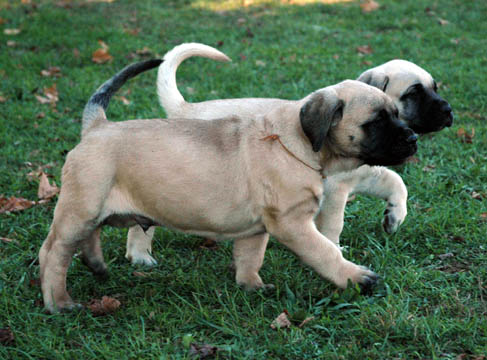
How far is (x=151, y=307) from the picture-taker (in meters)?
3.50

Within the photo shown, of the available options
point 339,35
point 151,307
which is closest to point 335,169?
point 151,307

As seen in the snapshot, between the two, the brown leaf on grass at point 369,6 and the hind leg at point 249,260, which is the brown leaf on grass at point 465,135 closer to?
the hind leg at point 249,260

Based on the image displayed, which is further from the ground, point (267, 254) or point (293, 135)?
point (293, 135)

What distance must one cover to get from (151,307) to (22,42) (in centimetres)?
701

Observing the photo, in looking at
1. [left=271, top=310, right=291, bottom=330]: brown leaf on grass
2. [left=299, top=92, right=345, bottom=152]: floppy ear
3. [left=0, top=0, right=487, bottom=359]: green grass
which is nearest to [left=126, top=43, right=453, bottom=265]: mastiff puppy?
[left=0, top=0, right=487, bottom=359]: green grass

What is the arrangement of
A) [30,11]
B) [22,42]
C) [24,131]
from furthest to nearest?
[30,11], [22,42], [24,131]

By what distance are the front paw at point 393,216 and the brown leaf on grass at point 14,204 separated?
2762 millimetres

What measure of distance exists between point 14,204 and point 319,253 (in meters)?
2.71

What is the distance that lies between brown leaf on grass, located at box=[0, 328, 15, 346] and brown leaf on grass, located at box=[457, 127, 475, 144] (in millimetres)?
4475

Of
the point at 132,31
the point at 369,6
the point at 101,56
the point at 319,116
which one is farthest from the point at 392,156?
the point at 369,6

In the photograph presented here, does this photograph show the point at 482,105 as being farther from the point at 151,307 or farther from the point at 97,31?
the point at 97,31

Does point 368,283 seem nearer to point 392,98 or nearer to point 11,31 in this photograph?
point 392,98

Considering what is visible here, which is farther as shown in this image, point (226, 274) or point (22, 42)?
point (22, 42)

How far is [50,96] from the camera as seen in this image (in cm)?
736
